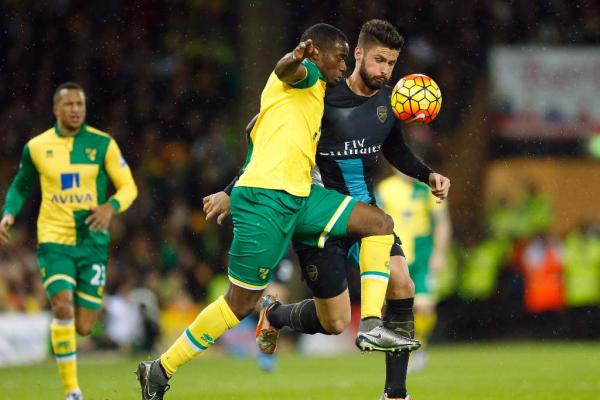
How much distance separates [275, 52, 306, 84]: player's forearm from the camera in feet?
23.8

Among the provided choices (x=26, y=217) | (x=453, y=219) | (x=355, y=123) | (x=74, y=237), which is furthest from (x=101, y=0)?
(x=355, y=123)

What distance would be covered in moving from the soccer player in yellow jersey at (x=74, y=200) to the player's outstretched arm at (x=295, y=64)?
3.37 metres

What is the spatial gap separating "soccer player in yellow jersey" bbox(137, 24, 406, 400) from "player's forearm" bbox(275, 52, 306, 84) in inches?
0.5

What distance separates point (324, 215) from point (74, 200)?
3.47m

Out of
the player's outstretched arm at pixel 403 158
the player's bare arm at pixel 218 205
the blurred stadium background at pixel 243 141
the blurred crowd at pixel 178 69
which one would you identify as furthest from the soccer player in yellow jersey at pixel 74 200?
the blurred crowd at pixel 178 69

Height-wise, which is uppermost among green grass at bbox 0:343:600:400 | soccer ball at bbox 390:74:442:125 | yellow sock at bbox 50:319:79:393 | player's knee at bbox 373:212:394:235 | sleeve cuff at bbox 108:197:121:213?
soccer ball at bbox 390:74:442:125

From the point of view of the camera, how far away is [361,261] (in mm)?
7703

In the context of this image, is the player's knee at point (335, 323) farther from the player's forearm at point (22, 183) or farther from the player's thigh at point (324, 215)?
the player's forearm at point (22, 183)

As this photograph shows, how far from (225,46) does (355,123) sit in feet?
46.2

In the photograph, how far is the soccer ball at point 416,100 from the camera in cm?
780

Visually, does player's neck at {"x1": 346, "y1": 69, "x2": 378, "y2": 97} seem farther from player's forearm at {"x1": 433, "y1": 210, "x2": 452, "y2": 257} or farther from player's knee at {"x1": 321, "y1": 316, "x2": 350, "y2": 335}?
player's forearm at {"x1": 433, "y1": 210, "x2": 452, "y2": 257}

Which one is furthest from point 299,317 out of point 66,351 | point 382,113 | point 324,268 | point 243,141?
point 243,141

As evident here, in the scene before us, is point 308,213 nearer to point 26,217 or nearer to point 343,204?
point 343,204

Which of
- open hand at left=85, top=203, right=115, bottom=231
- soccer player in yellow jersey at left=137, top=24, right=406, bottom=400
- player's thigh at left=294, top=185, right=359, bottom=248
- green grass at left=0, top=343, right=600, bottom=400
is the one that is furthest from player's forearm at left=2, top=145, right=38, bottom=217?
player's thigh at left=294, top=185, right=359, bottom=248
